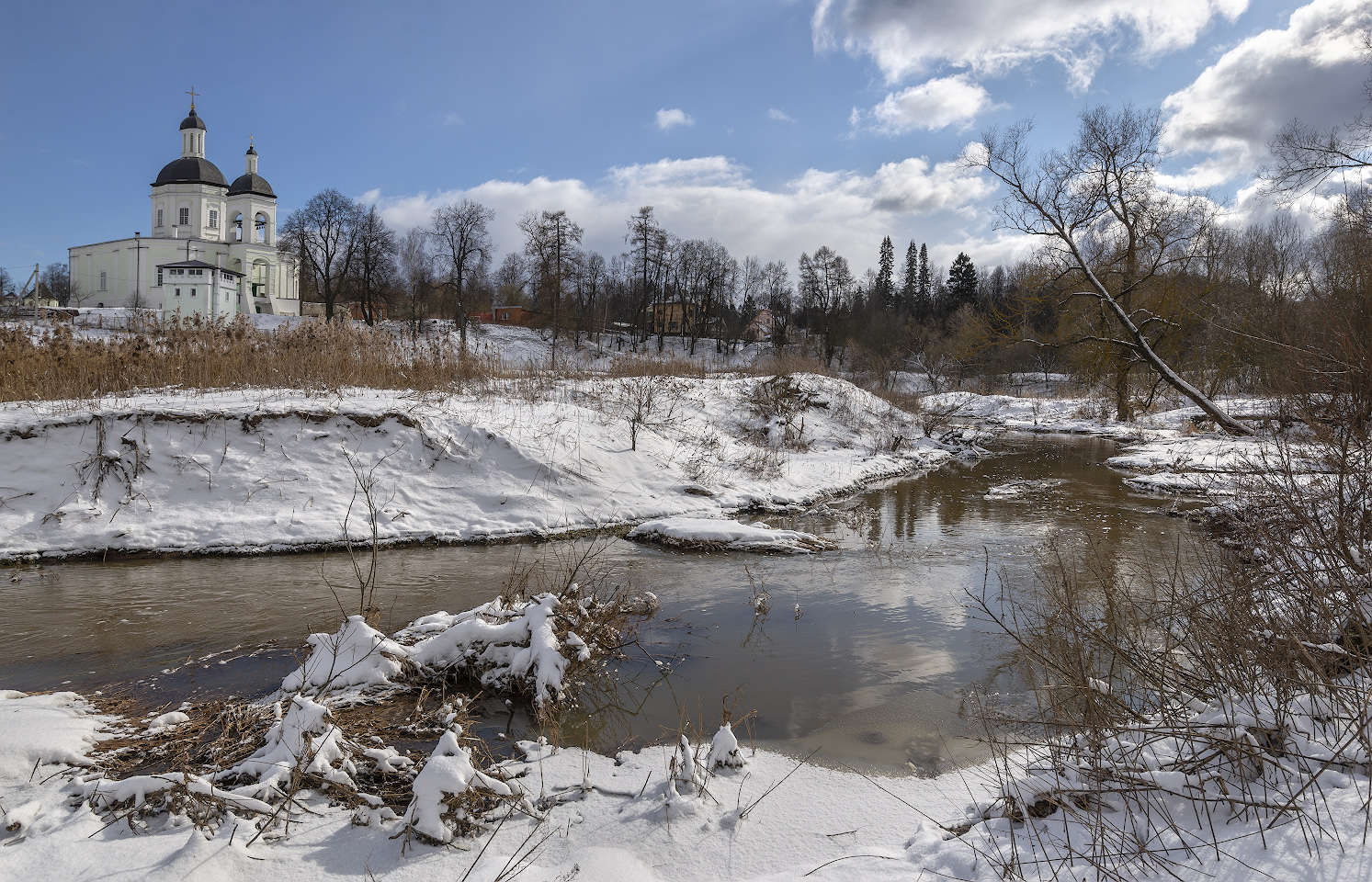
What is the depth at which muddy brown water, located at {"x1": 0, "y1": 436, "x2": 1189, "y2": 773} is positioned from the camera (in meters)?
4.59

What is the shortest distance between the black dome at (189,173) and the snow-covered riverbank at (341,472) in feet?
256

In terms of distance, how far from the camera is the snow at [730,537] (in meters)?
9.15

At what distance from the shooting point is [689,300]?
68.8 m

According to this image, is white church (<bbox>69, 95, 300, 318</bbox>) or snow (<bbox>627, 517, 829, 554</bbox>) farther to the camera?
white church (<bbox>69, 95, 300, 318</bbox>)

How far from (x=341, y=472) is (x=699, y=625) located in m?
6.29

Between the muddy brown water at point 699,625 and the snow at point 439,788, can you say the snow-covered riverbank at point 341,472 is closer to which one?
the muddy brown water at point 699,625

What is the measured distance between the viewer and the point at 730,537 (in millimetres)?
9250

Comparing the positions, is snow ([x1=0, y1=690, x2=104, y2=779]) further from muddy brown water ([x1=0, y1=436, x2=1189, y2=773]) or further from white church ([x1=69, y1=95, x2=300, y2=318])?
white church ([x1=69, y1=95, x2=300, y2=318])

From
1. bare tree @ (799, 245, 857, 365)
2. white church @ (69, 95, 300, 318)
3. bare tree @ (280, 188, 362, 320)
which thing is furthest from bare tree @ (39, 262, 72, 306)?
bare tree @ (799, 245, 857, 365)

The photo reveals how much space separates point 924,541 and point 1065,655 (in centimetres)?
696

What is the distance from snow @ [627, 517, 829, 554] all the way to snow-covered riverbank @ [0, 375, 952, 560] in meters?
1.25

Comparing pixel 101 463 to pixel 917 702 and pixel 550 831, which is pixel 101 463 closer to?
pixel 550 831

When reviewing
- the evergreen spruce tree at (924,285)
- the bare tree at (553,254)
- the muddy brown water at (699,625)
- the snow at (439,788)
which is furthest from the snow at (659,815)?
the evergreen spruce tree at (924,285)

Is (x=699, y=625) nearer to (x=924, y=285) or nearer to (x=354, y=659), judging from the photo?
(x=354, y=659)
